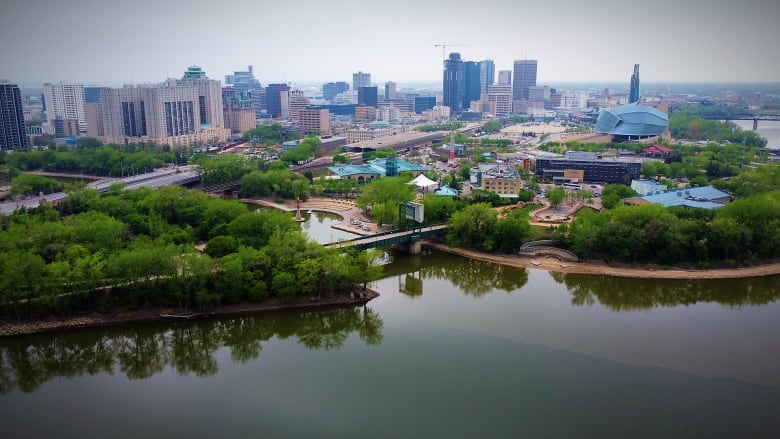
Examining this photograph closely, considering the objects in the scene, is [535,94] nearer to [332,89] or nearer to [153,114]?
[332,89]

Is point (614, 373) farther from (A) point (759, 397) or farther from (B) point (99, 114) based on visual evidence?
(B) point (99, 114)

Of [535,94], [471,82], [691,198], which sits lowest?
[691,198]

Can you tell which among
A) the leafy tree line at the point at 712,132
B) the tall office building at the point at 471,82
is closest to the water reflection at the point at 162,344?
the leafy tree line at the point at 712,132

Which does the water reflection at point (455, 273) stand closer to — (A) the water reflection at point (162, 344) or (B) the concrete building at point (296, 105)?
(A) the water reflection at point (162, 344)

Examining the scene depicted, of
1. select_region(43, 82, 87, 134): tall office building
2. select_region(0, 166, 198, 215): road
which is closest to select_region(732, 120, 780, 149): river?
select_region(0, 166, 198, 215): road

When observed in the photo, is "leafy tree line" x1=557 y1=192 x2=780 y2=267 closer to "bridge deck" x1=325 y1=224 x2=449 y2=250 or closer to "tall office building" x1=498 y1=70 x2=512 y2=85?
"bridge deck" x1=325 y1=224 x2=449 y2=250

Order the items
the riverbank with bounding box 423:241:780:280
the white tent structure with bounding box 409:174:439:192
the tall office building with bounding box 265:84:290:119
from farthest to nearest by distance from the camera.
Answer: the tall office building with bounding box 265:84:290:119
the white tent structure with bounding box 409:174:439:192
the riverbank with bounding box 423:241:780:280

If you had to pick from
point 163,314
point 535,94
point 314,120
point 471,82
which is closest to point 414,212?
point 163,314
